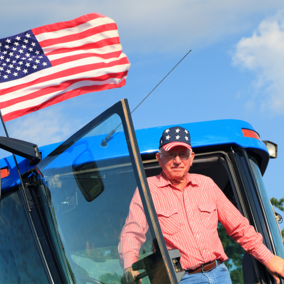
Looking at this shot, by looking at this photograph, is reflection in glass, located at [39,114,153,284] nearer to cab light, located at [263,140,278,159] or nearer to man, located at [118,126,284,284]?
man, located at [118,126,284,284]

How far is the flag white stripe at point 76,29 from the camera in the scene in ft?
12.0

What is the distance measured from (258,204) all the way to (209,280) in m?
0.90

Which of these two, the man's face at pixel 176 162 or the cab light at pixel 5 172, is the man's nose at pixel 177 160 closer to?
the man's face at pixel 176 162

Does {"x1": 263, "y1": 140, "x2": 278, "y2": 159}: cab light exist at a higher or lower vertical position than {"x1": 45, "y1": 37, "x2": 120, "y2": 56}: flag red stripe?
lower

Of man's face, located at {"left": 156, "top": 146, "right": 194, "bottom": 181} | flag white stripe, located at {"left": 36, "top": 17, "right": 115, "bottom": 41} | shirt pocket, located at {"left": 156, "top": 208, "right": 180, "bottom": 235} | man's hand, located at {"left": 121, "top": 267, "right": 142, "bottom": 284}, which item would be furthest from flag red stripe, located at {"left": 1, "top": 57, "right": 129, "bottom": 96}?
man's hand, located at {"left": 121, "top": 267, "right": 142, "bottom": 284}

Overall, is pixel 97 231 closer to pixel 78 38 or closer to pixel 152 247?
pixel 152 247

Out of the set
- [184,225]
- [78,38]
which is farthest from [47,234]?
[78,38]

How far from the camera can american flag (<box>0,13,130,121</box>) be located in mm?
3316

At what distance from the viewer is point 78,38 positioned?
3.80 meters

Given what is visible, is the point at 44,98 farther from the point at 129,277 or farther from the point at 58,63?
the point at 129,277

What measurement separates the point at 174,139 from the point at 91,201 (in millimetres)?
642

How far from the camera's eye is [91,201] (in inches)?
87.4

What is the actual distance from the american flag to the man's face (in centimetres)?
135

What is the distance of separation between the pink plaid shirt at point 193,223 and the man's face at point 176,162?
0.06 m
